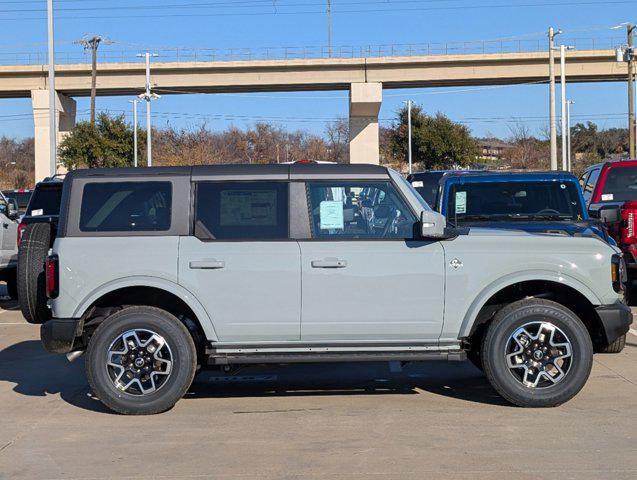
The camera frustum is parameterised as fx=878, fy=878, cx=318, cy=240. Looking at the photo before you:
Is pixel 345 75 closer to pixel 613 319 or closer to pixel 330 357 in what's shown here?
pixel 613 319

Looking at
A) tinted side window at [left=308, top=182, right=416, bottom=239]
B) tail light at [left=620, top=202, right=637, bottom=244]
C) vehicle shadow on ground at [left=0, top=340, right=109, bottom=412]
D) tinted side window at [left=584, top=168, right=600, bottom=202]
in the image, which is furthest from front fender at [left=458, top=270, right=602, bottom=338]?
tinted side window at [left=584, top=168, right=600, bottom=202]

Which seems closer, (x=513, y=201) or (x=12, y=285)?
(x=513, y=201)

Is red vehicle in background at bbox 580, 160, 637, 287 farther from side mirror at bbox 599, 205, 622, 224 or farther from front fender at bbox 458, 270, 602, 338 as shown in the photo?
front fender at bbox 458, 270, 602, 338

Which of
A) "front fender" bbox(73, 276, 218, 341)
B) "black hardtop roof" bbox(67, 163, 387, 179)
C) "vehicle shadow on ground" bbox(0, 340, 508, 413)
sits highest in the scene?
"black hardtop roof" bbox(67, 163, 387, 179)

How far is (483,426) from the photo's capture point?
6.78 metres

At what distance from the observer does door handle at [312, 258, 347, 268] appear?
7137 millimetres

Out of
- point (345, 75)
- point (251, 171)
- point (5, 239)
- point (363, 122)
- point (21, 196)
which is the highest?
point (345, 75)

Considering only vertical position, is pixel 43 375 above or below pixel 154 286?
below

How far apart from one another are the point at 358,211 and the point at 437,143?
5049 centimetres

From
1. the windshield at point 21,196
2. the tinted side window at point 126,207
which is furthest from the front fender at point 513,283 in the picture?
the windshield at point 21,196

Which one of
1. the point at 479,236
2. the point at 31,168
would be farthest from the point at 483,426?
the point at 31,168

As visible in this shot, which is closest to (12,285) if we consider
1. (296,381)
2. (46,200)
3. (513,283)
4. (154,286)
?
(46,200)

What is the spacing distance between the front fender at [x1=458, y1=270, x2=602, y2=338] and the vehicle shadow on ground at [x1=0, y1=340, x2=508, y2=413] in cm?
88

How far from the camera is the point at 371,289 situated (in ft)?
23.4
